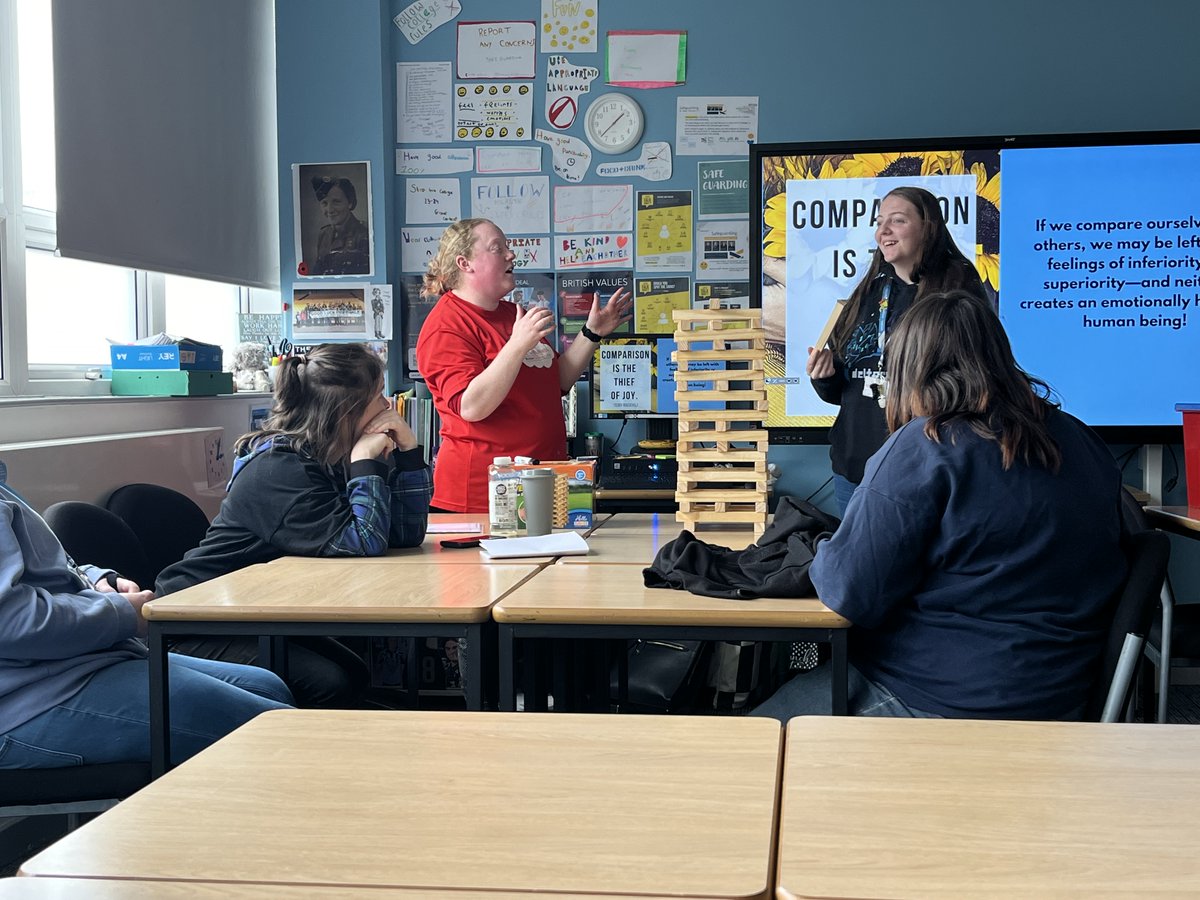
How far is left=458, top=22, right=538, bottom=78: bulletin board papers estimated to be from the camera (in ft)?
15.0

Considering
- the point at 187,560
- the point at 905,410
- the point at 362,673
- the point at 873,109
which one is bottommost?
the point at 362,673

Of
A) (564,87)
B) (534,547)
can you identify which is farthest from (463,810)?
(564,87)

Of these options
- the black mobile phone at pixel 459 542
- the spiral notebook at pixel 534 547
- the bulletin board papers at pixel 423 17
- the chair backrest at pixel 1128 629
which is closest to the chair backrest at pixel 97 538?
the black mobile phone at pixel 459 542

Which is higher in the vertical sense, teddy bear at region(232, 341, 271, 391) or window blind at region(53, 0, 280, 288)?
window blind at region(53, 0, 280, 288)

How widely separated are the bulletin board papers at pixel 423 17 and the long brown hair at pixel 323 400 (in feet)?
8.13

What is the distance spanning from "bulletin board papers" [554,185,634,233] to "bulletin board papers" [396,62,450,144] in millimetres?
527

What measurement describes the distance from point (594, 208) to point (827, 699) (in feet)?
9.57

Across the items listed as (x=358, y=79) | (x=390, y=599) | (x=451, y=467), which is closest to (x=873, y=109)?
(x=358, y=79)

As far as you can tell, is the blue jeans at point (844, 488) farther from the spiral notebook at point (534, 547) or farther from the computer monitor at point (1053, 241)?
the spiral notebook at point (534, 547)

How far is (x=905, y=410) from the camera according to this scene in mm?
1937

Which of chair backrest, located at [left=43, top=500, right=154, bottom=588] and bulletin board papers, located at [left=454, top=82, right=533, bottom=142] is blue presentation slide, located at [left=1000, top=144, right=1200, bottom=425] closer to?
bulletin board papers, located at [left=454, top=82, right=533, bottom=142]

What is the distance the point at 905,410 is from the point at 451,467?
61.0 inches

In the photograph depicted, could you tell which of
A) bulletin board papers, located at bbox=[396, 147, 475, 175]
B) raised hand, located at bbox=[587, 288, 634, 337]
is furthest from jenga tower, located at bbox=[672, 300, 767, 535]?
bulletin board papers, located at bbox=[396, 147, 475, 175]

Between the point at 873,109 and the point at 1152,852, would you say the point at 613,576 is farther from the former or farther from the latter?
the point at 873,109
